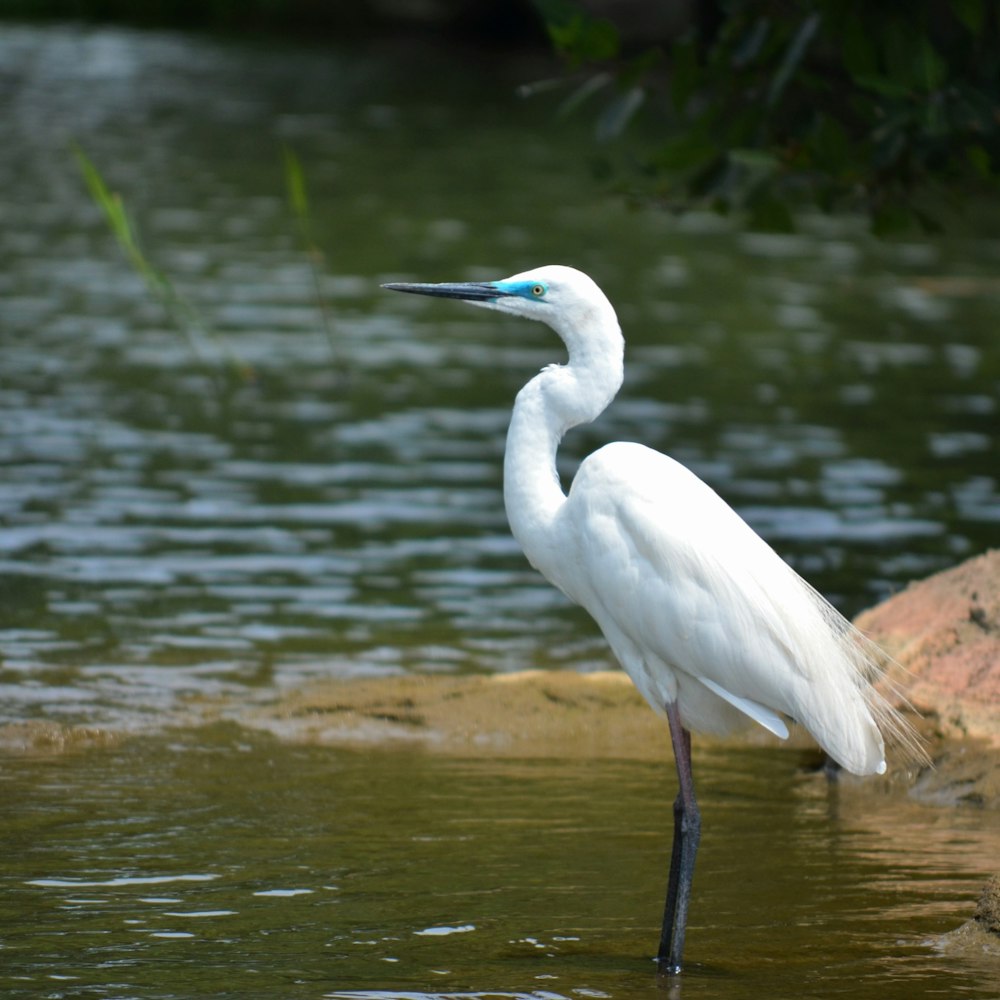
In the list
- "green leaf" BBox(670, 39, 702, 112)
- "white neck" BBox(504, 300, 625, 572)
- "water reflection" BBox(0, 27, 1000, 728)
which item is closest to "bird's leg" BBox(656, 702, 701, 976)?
"white neck" BBox(504, 300, 625, 572)

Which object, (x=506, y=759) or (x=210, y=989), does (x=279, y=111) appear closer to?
(x=506, y=759)

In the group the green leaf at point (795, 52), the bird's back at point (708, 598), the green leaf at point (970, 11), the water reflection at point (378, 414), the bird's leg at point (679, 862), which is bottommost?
the water reflection at point (378, 414)

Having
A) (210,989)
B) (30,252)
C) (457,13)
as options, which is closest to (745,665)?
(210,989)

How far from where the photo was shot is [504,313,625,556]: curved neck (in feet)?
17.0

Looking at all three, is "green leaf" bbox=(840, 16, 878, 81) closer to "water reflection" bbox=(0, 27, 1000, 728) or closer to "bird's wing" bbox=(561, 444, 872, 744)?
"water reflection" bbox=(0, 27, 1000, 728)

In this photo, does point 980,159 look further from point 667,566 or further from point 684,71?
point 667,566

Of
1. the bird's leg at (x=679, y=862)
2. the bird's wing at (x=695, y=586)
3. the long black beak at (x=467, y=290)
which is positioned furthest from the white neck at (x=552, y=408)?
the bird's leg at (x=679, y=862)

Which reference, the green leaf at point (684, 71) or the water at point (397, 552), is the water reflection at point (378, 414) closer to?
the water at point (397, 552)

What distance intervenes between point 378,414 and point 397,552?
293 centimetres

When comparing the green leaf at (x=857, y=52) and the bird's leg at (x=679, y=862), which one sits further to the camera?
the green leaf at (x=857, y=52)

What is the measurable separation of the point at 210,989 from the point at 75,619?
13.1ft

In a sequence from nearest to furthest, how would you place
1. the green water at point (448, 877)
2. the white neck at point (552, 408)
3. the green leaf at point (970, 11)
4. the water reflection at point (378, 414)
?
the green water at point (448, 877), the white neck at point (552, 408), the green leaf at point (970, 11), the water reflection at point (378, 414)

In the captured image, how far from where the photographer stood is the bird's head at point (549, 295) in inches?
203

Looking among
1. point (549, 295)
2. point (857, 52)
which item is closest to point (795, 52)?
point (857, 52)
